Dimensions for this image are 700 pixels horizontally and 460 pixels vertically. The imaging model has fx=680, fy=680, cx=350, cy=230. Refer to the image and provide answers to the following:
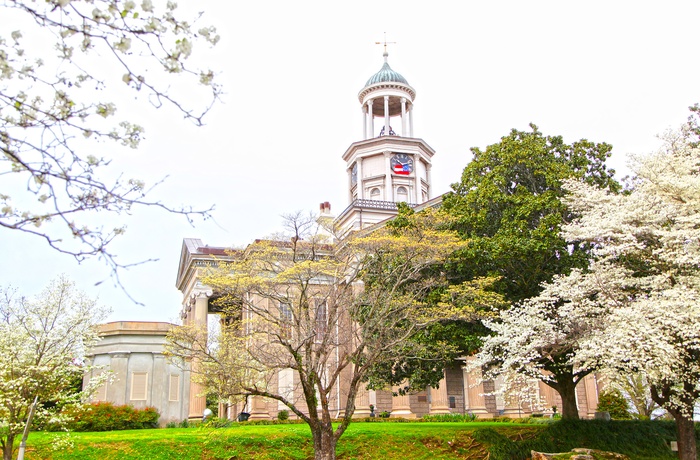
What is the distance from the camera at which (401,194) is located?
180 ft

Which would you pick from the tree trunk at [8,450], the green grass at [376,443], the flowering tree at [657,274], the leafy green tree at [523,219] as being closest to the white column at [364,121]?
the leafy green tree at [523,219]

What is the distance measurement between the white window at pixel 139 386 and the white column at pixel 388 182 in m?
23.1

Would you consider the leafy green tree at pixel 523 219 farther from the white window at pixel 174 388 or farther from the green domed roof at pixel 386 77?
the green domed roof at pixel 386 77

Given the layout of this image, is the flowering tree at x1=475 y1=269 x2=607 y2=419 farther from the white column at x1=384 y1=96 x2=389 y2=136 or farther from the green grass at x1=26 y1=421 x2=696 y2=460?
the white column at x1=384 y1=96 x2=389 y2=136

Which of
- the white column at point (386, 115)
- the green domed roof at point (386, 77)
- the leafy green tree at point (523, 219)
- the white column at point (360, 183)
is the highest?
the green domed roof at point (386, 77)

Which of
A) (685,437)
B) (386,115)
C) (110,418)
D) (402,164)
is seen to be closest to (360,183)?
→ (402,164)

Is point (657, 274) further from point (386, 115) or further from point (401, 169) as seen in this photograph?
point (386, 115)

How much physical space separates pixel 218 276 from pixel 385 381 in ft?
27.5

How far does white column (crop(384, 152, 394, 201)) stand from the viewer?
53625 millimetres

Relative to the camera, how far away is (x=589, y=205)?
23969 mm

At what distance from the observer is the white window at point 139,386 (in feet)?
129

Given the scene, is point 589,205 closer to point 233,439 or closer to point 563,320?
point 563,320

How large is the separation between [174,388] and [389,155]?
24.6 meters

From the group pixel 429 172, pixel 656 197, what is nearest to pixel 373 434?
pixel 656 197
